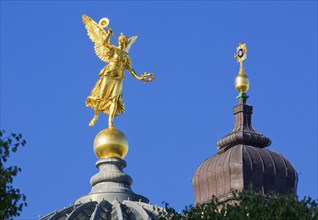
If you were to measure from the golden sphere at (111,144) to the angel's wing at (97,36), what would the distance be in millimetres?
4904

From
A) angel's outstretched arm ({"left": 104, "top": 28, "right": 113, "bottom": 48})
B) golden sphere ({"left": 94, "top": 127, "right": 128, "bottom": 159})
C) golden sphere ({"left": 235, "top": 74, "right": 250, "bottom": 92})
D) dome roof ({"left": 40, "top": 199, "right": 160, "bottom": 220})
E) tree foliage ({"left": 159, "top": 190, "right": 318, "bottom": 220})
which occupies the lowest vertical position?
tree foliage ({"left": 159, "top": 190, "right": 318, "bottom": 220})

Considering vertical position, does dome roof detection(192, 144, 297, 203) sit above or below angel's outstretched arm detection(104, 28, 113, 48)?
above

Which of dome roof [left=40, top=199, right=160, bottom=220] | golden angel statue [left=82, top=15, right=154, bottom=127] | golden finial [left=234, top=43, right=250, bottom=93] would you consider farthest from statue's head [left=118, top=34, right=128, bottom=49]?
golden finial [left=234, top=43, right=250, bottom=93]

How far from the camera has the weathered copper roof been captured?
400ft

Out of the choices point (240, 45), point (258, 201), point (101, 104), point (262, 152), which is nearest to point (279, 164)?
point (262, 152)

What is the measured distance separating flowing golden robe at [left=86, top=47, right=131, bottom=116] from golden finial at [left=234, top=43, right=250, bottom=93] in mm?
21405

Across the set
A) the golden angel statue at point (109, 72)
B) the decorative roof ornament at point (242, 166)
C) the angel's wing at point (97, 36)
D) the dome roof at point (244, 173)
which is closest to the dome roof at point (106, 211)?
the golden angel statue at point (109, 72)

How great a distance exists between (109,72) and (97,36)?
234cm

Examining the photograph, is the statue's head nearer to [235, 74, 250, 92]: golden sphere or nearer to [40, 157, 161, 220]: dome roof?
[40, 157, 161, 220]: dome roof

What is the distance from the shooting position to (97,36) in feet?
356

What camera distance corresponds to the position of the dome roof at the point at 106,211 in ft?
334

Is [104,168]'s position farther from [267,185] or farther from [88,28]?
[267,185]

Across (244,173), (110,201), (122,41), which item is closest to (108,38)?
(122,41)

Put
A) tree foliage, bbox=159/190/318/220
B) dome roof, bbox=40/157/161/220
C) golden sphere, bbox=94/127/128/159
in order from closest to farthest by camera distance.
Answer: tree foliage, bbox=159/190/318/220
dome roof, bbox=40/157/161/220
golden sphere, bbox=94/127/128/159
